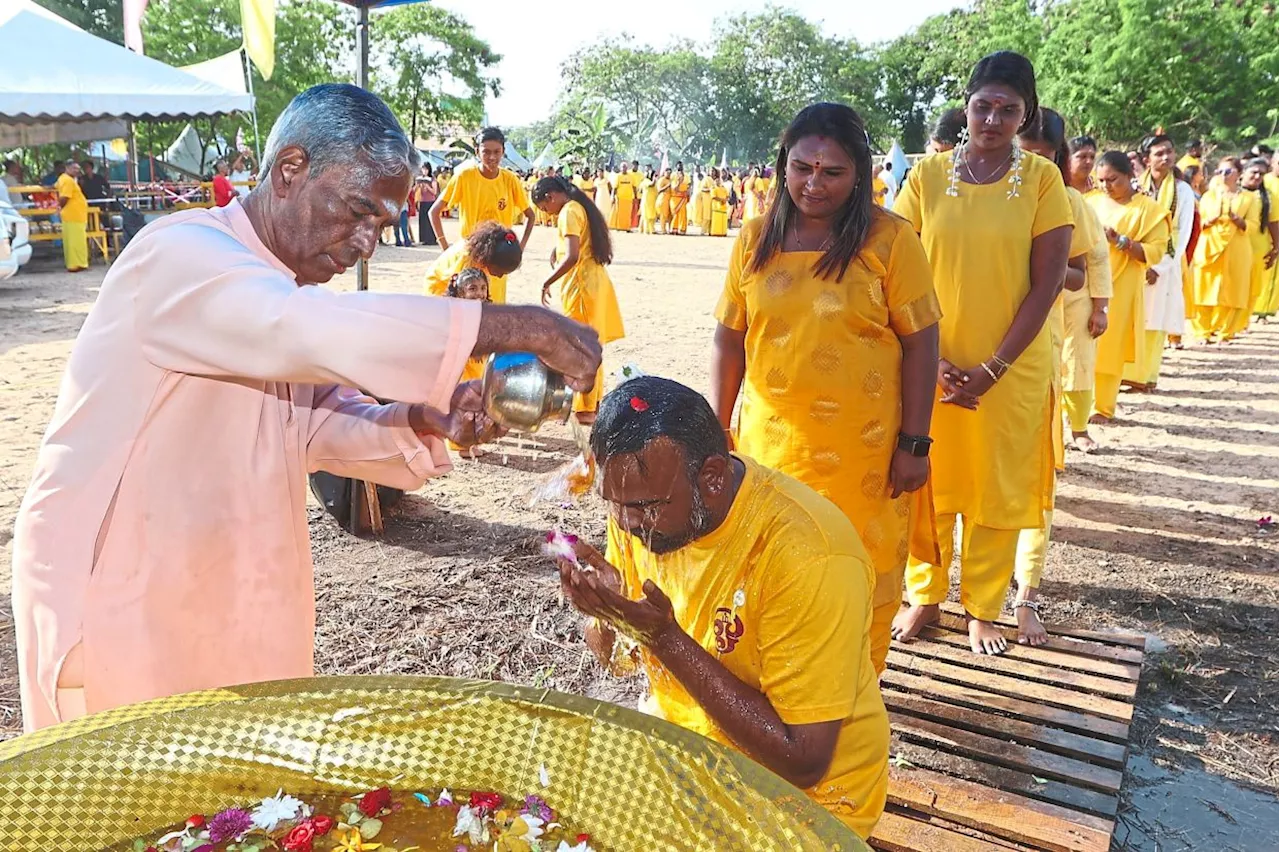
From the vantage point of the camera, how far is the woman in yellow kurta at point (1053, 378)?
12.6ft

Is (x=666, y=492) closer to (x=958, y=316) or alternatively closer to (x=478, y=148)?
(x=958, y=316)

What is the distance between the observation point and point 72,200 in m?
15.5

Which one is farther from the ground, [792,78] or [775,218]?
[792,78]

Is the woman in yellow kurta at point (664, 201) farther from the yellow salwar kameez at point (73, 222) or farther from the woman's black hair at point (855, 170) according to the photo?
the woman's black hair at point (855, 170)

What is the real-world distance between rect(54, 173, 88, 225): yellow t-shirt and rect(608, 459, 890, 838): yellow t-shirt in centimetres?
1632

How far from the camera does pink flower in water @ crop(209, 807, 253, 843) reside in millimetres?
1562

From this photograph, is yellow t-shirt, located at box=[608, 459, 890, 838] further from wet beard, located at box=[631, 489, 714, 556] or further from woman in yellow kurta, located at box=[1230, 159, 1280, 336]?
woman in yellow kurta, located at box=[1230, 159, 1280, 336]

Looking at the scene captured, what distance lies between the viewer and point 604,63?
62.7m

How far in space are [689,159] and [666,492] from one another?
60.2m

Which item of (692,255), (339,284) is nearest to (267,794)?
(339,284)

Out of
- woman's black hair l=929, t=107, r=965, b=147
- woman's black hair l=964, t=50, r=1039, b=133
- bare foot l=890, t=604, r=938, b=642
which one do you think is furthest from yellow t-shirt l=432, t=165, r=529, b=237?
bare foot l=890, t=604, r=938, b=642

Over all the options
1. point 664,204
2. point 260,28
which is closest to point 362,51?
point 260,28

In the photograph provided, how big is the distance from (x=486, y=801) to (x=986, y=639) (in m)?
2.62

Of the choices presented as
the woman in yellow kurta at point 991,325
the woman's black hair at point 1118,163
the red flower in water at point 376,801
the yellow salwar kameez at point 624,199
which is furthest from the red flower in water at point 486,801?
the yellow salwar kameez at point 624,199
